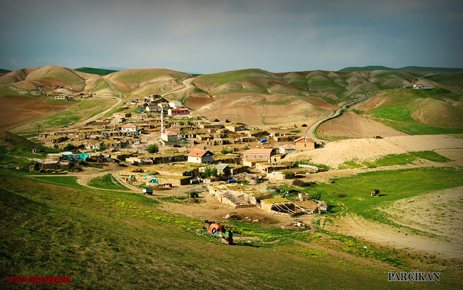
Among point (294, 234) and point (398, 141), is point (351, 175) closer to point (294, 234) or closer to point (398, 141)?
point (398, 141)

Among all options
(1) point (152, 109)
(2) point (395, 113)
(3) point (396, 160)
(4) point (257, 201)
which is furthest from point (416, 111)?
(4) point (257, 201)

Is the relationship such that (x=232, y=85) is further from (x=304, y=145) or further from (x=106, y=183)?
(x=106, y=183)

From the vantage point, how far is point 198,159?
52219mm

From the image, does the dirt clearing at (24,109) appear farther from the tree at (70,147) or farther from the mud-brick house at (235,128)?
the mud-brick house at (235,128)

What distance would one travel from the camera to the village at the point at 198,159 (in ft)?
114

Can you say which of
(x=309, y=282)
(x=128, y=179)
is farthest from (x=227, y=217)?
(x=128, y=179)

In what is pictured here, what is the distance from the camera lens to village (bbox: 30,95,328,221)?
34.7 m

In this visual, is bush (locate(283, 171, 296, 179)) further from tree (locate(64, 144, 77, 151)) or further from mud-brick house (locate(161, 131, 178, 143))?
tree (locate(64, 144, 77, 151))

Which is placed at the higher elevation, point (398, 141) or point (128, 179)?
point (398, 141)

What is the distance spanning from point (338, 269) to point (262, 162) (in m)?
36.0

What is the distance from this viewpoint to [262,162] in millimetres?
52062

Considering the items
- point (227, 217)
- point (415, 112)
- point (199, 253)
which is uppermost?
point (415, 112)

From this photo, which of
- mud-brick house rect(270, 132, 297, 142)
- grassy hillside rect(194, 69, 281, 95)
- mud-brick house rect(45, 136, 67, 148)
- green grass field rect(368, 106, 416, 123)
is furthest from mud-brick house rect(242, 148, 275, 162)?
grassy hillside rect(194, 69, 281, 95)

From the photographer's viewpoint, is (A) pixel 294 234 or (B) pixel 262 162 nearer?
(A) pixel 294 234
